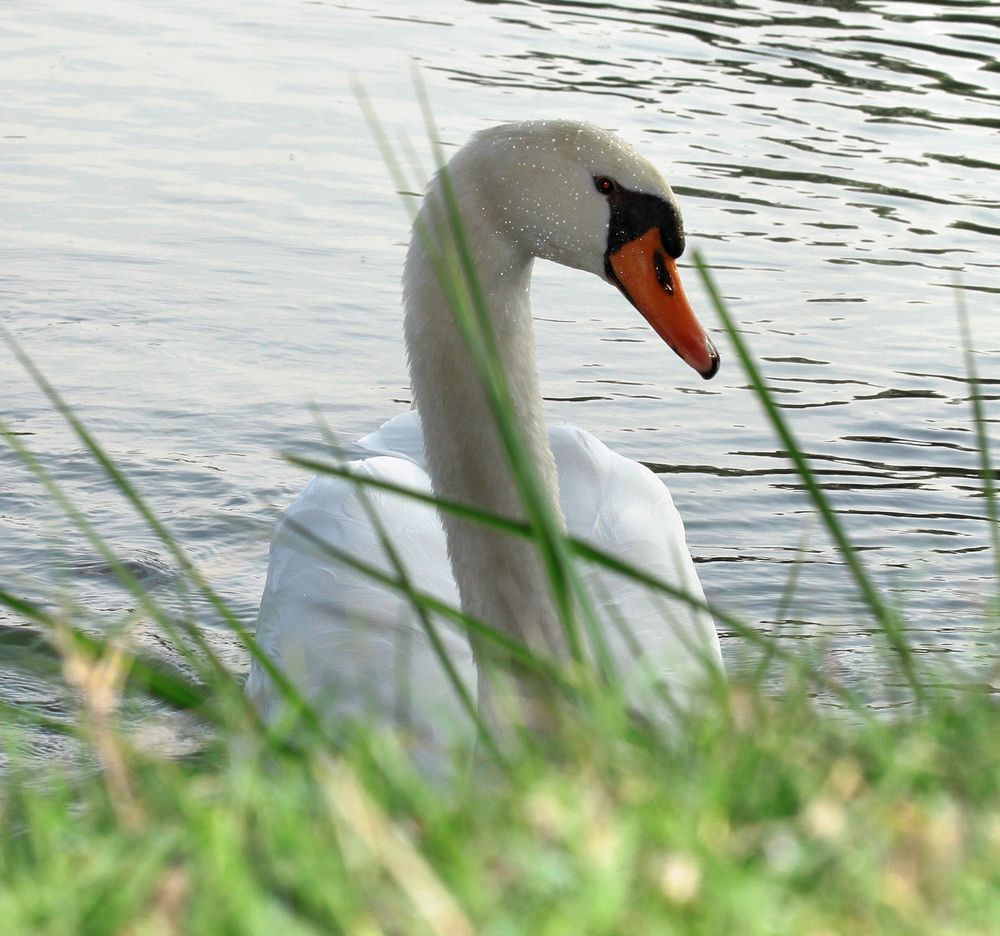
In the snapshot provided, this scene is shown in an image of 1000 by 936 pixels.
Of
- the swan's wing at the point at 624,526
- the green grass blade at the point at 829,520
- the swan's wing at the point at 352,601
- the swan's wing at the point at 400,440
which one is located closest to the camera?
the green grass blade at the point at 829,520

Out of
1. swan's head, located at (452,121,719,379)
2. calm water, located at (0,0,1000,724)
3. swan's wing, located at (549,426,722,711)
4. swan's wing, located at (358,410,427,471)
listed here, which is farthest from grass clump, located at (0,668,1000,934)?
swan's wing, located at (358,410,427,471)

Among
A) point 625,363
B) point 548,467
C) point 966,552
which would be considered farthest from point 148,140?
point 548,467

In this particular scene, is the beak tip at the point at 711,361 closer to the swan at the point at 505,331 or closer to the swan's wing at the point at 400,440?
the swan at the point at 505,331

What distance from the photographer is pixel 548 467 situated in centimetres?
364

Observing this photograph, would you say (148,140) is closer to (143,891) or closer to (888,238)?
(888,238)

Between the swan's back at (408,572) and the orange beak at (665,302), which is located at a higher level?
the orange beak at (665,302)

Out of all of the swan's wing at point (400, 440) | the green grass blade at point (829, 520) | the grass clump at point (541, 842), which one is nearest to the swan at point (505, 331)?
the swan's wing at point (400, 440)

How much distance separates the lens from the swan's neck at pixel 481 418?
3482 millimetres

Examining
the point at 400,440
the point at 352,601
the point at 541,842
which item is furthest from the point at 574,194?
the point at 541,842

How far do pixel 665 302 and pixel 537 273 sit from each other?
4.40m

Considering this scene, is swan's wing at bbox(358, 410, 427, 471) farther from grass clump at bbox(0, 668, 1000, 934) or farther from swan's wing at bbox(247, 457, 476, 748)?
grass clump at bbox(0, 668, 1000, 934)

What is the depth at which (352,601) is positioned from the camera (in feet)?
13.2

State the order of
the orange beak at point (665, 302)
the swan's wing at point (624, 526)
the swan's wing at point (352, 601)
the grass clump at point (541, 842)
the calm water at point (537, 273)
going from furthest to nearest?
1. the calm water at point (537, 273)
2. the swan's wing at point (624, 526)
3. the swan's wing at point (352, 601)
4. the orange beak at point (665, 302)
5. the grass clump at point (541, 842)

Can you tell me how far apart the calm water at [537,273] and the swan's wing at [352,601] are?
0.92ft
